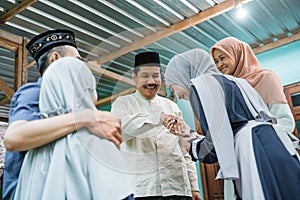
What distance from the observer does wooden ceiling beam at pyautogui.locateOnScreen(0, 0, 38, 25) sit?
2.88m

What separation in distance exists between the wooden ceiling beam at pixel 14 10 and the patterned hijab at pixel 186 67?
2.21 meters

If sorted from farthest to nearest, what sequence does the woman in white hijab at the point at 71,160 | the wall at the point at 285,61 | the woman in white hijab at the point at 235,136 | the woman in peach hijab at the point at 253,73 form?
the wall at the point at 285,61 < the woman in peach hijab at the point at 253,73 < the woman in white hijab at the point at 235,136 < the woman in white hijab at the point at 71,160

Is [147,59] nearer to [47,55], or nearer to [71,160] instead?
[47,55]

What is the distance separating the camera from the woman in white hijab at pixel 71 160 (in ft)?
2.21

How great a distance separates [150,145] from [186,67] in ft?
1.01

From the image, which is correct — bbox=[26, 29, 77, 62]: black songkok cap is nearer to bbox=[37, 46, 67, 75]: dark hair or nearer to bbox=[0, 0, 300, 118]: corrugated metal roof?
bbox=[37, 46, 67, 75]: dark hair

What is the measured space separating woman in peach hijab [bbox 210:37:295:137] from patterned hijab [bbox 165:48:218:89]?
0.50 meters

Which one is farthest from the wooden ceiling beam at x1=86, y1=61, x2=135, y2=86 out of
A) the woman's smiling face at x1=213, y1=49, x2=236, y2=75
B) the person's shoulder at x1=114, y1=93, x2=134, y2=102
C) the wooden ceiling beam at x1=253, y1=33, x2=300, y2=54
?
the wooden ceiling beam at x1=253, y1=33, x2=300, y2=54

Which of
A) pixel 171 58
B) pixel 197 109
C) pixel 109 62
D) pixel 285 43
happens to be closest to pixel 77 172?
pixel 109 62

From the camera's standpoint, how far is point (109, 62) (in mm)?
982

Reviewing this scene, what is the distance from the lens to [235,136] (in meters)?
1.29

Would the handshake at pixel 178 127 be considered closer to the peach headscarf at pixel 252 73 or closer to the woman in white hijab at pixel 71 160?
the woman in white hijab at pixel 71 160

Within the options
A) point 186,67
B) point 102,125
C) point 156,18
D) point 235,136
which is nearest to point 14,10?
point 156,18

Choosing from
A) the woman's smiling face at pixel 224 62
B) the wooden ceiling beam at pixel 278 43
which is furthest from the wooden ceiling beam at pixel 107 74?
the wooden ceiling beam at pixel 278 43
